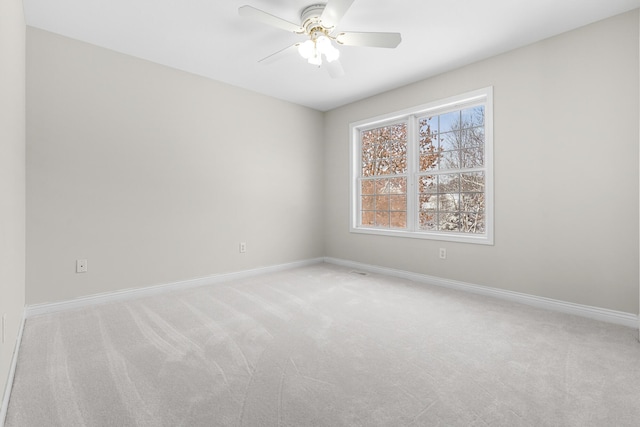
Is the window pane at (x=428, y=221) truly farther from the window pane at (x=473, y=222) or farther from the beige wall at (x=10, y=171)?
the beige wall at (x=10, y=171)

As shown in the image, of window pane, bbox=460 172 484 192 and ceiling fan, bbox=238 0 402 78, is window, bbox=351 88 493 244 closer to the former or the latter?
window pane, bbox=460 172 484 192

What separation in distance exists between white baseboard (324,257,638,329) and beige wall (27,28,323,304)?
1812mm

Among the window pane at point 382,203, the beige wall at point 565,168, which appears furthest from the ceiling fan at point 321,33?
the window pane at point 382,203

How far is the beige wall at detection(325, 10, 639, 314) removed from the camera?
2467 mm

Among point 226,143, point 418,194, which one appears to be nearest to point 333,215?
point 418,194

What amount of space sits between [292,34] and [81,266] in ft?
9.48

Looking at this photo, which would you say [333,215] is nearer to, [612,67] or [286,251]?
[286,251]

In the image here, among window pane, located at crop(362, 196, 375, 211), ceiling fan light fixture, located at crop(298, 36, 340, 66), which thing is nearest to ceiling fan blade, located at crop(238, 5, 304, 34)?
ceiling fan light fixture, located at crop(298, 36, 340, 66)

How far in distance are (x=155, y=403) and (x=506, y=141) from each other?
3550 millimetres

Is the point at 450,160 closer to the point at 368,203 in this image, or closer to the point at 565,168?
the point at 565,168

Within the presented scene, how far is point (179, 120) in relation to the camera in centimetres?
346

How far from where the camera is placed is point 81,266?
2.84 metres

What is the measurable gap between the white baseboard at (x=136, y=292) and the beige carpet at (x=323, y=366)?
0.14 m

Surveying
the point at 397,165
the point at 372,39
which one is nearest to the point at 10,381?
the point at 372,39
